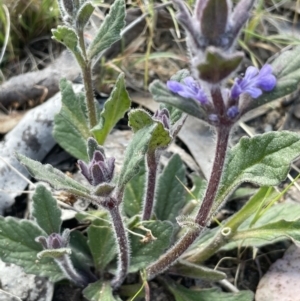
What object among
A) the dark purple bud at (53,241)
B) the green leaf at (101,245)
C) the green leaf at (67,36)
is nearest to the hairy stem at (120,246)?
the green leaf at (101,245)

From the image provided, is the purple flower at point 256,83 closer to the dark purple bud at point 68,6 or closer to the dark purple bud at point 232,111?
the dark purple bud at point 232,111

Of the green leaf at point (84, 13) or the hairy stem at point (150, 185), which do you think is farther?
the hairy stem at point (150, 185)

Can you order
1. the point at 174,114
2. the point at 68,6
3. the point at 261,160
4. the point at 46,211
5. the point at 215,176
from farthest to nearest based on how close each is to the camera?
1. the point at 46,211
2. the point at 174,114
3. the point at 68,6
4. the point at 261,160
5. the point at 215,176

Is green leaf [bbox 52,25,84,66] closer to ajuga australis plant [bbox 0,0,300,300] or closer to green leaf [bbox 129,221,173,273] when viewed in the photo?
ajuga australis plant [bbox 0,0,300,300]

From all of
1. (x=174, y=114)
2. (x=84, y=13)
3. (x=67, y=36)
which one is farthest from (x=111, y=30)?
(x=174, y=114)

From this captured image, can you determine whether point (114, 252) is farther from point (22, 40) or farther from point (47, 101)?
point (22, 40)

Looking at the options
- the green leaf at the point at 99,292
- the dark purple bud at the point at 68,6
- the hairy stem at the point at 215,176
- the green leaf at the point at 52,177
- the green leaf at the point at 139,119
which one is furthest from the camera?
the green leaf at the point at 99,292

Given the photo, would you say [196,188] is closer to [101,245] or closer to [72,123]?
[101,245]

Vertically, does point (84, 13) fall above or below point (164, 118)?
above
